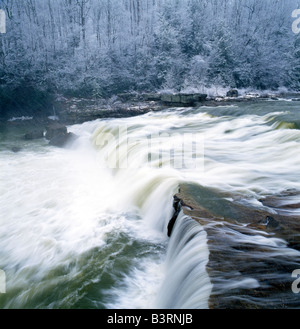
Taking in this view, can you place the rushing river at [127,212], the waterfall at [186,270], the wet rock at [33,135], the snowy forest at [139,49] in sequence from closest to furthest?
the waterfall at [186,270], the rushing river at [127,212], the wet rock at [33,135], the snowy forest at [139,49]

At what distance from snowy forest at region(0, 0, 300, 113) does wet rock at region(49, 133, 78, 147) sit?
1018 centimetres

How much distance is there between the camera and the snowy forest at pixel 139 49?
23000 mm

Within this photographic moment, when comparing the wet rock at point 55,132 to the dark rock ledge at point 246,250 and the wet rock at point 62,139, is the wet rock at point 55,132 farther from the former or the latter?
the dark rock ledge at point 246,250

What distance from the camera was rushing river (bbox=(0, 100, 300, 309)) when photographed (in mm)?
2902

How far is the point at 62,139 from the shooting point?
1146 centimetres

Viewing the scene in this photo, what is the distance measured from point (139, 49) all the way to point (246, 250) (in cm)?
2863

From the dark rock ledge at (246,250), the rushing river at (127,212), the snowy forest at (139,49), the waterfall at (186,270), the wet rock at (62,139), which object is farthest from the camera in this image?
the snowy forest at (139,49)

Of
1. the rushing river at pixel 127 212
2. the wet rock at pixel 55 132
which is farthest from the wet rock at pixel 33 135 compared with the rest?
the rushing river at pixel 127 212

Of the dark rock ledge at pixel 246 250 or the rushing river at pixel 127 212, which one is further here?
the rushing river at pixel 127 212

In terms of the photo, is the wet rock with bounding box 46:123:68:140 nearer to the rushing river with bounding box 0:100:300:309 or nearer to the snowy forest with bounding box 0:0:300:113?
the rushing river with bounding box 0:100:300:309

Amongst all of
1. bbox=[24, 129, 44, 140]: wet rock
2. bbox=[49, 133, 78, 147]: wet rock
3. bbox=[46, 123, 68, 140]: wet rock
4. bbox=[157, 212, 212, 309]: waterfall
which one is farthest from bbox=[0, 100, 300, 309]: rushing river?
bbox=[24, 129, 44, 140]: wet rock

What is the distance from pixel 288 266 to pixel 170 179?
8.74 ft

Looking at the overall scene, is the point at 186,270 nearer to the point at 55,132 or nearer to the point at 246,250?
the point at 246,250

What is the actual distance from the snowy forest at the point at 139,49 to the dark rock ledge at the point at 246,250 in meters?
20.0
